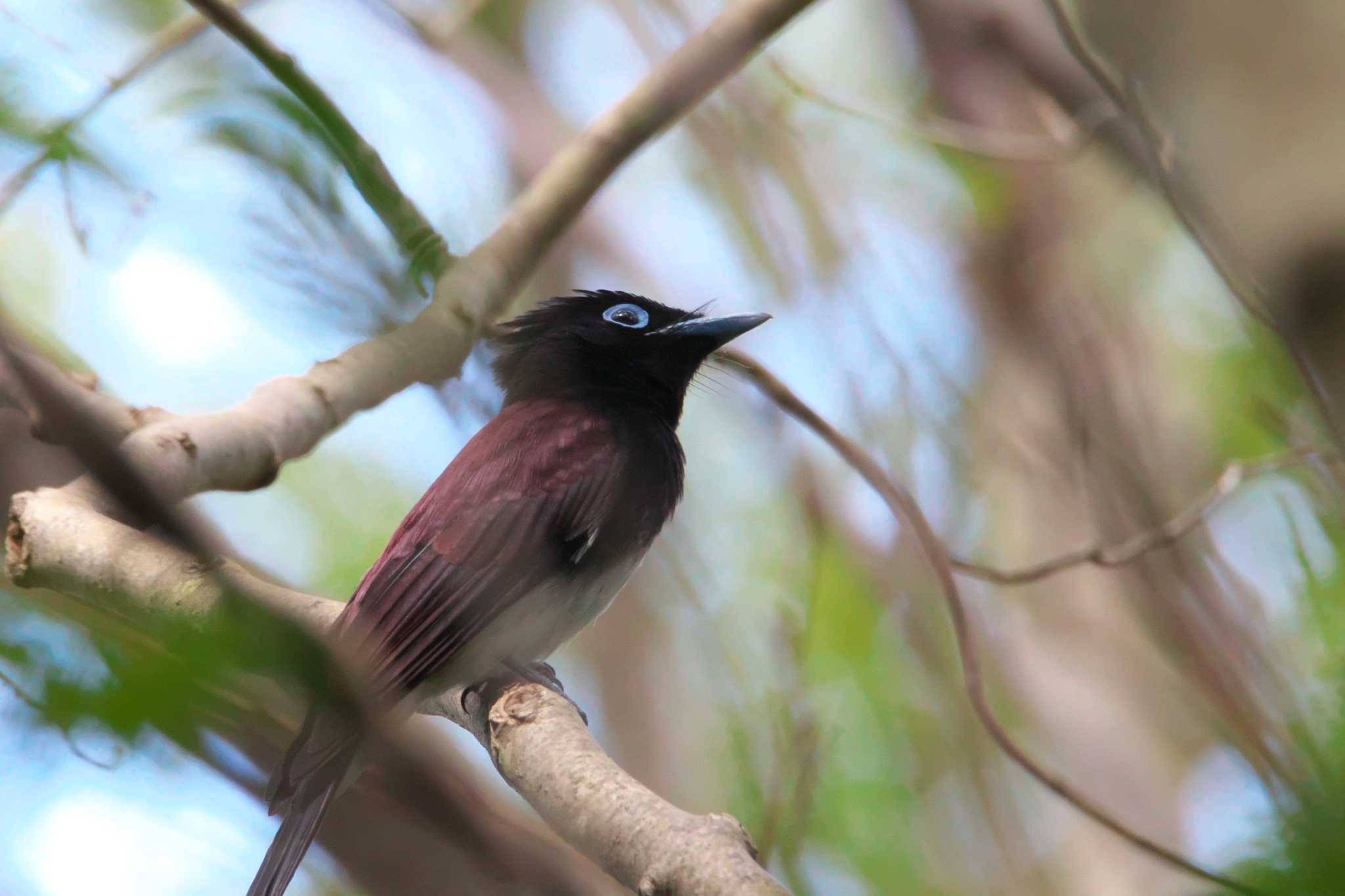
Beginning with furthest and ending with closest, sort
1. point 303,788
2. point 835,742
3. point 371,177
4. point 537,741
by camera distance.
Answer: point 835,742 < point 537,741 < point 303,788 < point 371,177

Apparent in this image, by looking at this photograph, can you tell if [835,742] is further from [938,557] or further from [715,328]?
[715,328]

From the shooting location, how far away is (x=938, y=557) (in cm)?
327

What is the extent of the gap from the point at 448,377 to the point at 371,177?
101 cm

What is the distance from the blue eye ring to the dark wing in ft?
1.55

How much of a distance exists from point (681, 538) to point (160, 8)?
257 cm

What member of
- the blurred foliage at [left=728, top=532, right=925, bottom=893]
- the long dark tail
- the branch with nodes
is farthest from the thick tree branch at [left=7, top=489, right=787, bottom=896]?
the blurred foliage at [left=728, top=532, right=925, bottom=893]

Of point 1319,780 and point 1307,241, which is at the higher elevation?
point 1307,241

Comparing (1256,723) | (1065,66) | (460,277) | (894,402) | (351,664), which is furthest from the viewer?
(1065,66)

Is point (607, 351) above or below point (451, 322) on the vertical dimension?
above

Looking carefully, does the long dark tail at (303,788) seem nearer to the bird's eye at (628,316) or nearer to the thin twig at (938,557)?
the thin twig at (938,557)

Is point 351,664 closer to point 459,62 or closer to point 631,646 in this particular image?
point 631,646

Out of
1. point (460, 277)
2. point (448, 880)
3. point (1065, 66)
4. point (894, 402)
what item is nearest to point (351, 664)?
point (448, 880)

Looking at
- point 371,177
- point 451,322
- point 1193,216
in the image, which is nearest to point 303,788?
point 451,322

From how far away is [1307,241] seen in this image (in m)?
1.64
